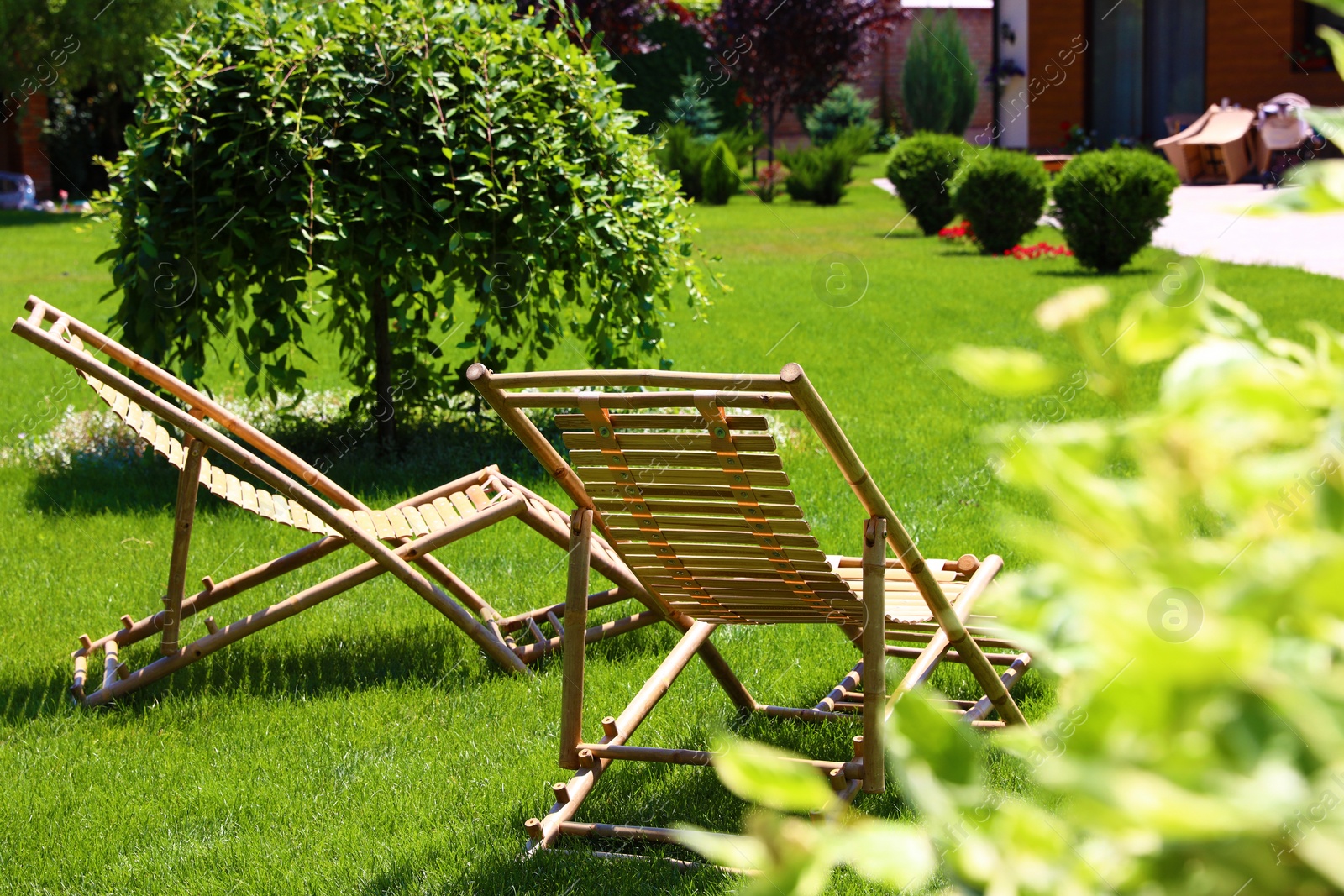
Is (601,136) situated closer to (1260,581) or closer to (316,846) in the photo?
(316,846)


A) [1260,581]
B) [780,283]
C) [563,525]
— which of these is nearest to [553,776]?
[563,525]

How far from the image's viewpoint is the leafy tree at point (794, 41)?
25969mm

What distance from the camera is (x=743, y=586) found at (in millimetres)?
3250

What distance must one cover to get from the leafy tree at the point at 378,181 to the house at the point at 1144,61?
655 inches

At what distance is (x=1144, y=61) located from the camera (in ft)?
77.4

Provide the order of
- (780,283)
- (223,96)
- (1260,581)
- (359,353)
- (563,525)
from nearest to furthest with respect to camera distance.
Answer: (1260,581)
(563,525)
(223,96)
(359,353)
(780,283)

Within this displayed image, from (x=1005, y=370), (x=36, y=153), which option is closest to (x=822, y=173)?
(x=36, y=153)

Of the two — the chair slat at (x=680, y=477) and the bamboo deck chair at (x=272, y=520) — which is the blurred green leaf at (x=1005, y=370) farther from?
the bamboo deck chair at (x=272, y=520)

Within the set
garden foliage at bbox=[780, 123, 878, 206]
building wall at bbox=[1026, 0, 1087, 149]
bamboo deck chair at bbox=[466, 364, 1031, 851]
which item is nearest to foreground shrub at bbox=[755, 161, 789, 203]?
garden foliage at bbox=[780, 123, 878, 206]

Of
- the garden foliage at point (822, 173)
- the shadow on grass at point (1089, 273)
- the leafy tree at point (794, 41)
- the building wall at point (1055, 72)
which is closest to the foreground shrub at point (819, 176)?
the garden foliage at point (822, 173)

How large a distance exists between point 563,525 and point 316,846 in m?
1.44

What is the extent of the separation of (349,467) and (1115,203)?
28.6 ft

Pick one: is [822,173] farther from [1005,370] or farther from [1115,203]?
[1005,370]

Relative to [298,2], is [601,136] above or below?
below
